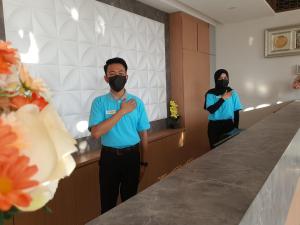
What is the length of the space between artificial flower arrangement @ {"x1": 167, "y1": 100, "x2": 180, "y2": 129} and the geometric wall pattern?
523 millimetres

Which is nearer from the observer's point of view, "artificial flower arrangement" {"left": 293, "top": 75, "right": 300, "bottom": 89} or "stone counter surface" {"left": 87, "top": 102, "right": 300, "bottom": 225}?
"stone counter surface" {"left": 87, "top": 102, "right": 300, "bottom": 225}

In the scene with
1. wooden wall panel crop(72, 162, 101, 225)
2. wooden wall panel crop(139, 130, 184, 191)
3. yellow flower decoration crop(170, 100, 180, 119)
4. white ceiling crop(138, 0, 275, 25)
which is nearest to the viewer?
wooden wall panel crop(72, 162, 101, 225)

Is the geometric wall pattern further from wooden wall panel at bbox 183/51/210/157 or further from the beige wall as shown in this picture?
the beige wall

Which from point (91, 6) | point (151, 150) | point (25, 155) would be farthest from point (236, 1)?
point (25, 155)

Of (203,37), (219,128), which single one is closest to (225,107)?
(219,128)

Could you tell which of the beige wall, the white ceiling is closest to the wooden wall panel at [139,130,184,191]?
the white ceiling

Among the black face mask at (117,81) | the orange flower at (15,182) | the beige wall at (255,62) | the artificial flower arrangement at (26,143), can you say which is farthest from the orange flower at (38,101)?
the beige wall at (255,62)

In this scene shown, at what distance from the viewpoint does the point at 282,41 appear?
5.19 meters

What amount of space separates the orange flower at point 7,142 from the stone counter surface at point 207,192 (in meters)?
0.39

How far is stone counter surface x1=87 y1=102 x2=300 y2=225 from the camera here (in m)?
0.68

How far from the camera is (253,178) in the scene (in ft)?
3.03

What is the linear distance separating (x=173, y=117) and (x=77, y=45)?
2.09m

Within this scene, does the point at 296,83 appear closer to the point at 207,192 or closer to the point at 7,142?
the point at 207,192

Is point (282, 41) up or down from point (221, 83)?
up
